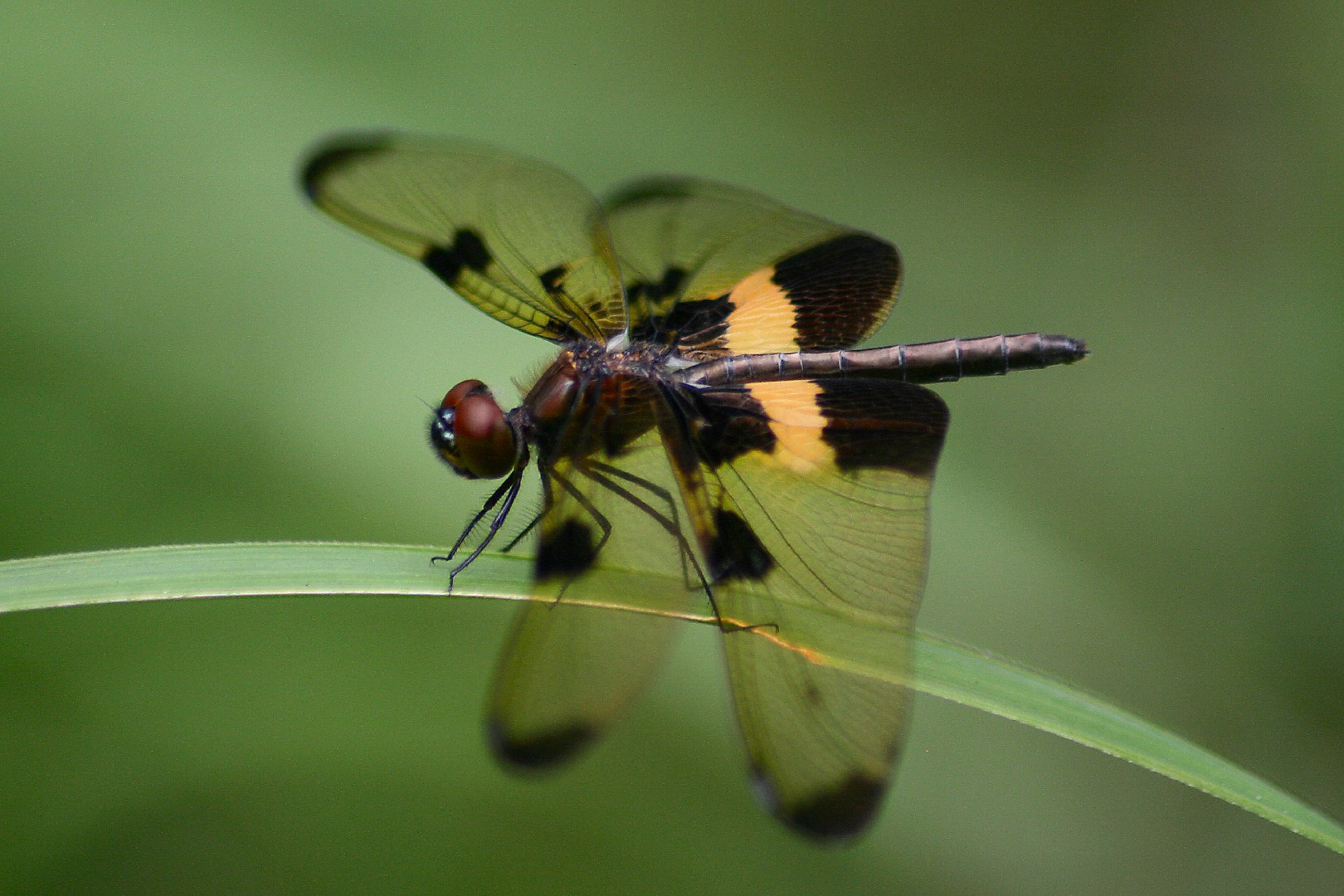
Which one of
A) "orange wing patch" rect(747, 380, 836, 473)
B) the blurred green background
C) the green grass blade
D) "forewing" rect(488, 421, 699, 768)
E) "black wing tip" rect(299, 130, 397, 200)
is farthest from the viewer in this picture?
the blurred green background

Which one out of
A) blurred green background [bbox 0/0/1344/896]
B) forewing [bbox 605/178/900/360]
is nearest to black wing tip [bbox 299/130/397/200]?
forewing [bbox 605/178/900/360]

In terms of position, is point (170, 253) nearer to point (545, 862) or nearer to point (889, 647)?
point (545, 862)

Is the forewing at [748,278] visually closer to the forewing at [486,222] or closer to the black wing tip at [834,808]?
the forewing at [486,222]

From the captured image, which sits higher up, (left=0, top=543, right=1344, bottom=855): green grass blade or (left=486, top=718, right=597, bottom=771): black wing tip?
(left=0, top=543, right=1344, bottom=855): green grass blade

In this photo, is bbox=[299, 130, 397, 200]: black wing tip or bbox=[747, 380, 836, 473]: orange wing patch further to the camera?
bbox=[747, 380, 836, 473]: orange wing patch

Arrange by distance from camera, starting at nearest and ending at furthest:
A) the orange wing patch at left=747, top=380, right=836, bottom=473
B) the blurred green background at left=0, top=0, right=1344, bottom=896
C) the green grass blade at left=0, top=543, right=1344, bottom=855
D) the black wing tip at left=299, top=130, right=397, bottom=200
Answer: the green grass blade at left=0, top=543, right=1344, bottom=855 → the black wing tip at left=299, top=130, right=397, bottom=200 → the orange wing patch at left=747, top=380, right=836, bottom=473 → the blurred green background at left=0, top=0, right=1344, bottom=896

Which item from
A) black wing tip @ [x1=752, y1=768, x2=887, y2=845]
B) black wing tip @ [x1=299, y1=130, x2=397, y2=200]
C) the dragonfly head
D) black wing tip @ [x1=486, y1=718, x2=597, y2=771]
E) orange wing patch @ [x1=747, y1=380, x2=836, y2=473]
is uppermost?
black wing tip @ [x1=299, y1=130, x2=397, y2=200]

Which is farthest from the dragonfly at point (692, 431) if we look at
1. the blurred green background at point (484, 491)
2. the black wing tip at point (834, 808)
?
the blurred green background at point (484, 491)

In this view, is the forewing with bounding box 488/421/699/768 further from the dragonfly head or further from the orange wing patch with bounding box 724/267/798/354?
the orange wing patch with bounding box 724/267/798/354
